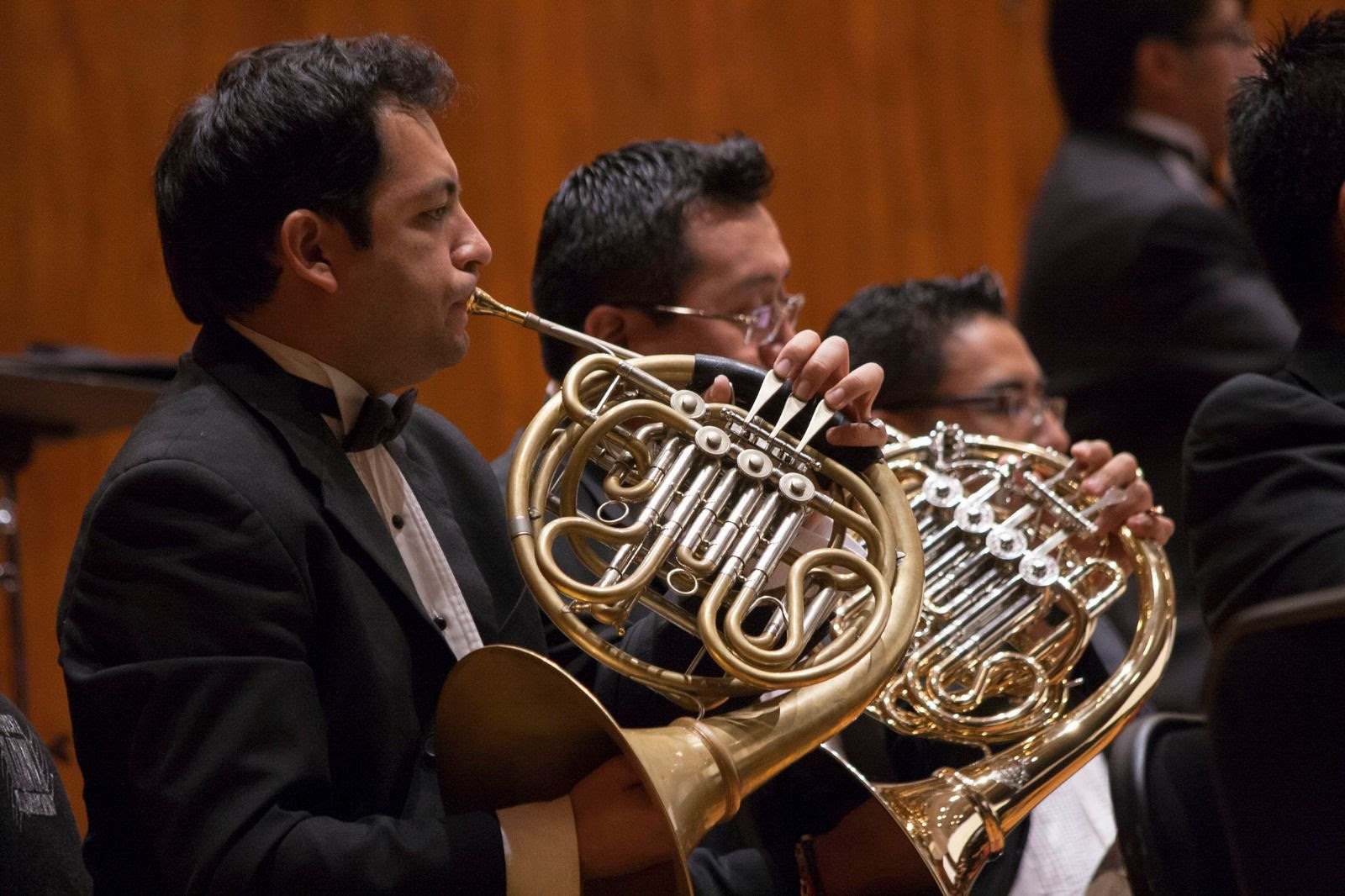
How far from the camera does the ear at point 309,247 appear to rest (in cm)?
157

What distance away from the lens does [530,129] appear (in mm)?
3836

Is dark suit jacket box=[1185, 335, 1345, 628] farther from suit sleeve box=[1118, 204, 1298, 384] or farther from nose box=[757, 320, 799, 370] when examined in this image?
suit sleeve box=[1118, 204, 1298, 384]

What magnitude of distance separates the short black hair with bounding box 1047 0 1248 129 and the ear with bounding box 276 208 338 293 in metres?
2.18

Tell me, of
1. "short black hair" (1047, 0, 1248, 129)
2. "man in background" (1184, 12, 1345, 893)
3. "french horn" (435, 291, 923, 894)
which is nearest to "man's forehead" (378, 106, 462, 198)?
"french horn" (435, 291, 923, 894)

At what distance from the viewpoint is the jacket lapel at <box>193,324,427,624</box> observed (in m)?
1.51

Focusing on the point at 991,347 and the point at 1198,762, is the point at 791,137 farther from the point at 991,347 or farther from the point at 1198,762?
the point at 1198,762

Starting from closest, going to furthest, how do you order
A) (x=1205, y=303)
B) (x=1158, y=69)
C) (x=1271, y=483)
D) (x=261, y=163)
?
(x=261, y=163) → (x=1271, y=483) → (x=1205, y=303) → (x=1158, y=69)

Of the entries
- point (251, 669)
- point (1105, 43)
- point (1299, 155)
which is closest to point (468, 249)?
point (251, 669)

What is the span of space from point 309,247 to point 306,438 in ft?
0.67

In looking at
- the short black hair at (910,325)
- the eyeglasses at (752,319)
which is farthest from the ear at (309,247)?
the short black hair at (910,325)

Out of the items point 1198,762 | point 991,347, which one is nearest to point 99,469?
point 991,347

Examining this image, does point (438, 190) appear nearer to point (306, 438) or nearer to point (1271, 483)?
point (306, 438)

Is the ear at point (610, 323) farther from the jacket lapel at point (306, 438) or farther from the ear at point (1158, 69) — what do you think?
the ear at point (1158, 69)

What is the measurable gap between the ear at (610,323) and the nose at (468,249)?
0.63 metres
